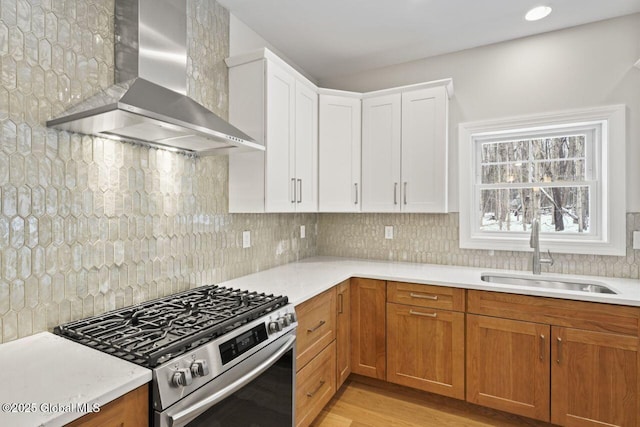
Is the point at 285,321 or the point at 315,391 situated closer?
the point at 285,321

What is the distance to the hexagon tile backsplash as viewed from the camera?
1264 millimetres

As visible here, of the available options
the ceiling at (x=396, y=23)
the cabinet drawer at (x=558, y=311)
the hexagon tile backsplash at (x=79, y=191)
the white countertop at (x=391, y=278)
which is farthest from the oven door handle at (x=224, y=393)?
the ceiling at (x=396, y=23)

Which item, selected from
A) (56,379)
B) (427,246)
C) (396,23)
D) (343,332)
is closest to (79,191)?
(56,379)

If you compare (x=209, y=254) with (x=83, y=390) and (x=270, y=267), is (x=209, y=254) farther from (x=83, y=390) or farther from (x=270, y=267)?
(x=83, y=390)

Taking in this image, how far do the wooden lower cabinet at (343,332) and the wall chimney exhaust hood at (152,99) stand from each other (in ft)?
4.09

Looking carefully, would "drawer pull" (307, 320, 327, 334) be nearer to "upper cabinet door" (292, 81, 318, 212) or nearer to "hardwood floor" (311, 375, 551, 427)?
"hardwood floor" (311, 375, 551, 427)

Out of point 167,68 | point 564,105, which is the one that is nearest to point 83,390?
point 167,68

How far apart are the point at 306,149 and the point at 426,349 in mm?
1716

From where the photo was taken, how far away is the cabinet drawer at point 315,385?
189 cm

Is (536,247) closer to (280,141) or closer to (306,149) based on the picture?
(306,149)

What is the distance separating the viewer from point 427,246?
2.99 m

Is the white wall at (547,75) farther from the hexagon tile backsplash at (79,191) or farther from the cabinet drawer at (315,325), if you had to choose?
the hexagon tile backsplash at (79,191)

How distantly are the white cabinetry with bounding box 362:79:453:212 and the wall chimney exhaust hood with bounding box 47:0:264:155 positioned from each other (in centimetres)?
138

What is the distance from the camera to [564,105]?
2520 millimetres
